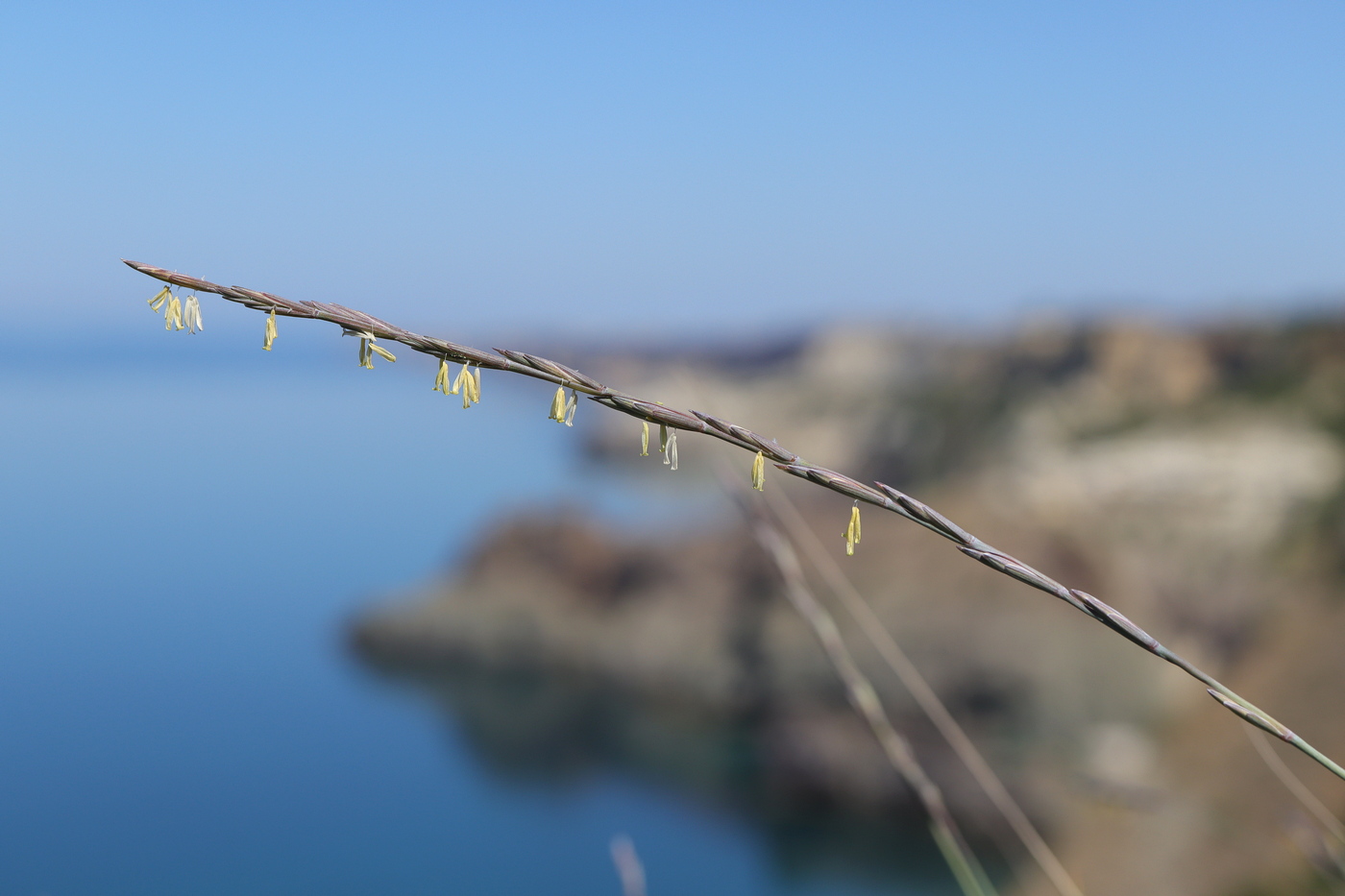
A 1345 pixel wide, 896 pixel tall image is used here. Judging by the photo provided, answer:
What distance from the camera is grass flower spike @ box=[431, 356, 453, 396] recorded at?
17.5 inches

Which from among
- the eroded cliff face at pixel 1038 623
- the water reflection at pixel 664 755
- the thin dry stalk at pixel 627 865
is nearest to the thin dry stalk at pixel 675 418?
the thin dry stalk at pixel 627 865

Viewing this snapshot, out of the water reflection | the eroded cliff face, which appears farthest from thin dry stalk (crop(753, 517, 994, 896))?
the water reflection

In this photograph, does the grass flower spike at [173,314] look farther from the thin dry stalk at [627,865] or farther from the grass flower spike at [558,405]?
the thin dry stalk at [627,865]

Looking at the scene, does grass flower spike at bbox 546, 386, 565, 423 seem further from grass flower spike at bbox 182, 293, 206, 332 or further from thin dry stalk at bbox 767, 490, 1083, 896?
thin dry stalk at bbox 767, 490, 1083, 896

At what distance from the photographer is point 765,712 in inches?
368

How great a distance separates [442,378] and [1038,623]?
8.64m

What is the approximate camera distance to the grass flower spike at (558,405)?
1.48 feet

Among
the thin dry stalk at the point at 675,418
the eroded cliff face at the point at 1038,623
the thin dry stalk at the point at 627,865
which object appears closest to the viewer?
the thin dry stalk at the point at 675,418

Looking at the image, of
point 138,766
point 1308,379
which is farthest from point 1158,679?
point 138,766

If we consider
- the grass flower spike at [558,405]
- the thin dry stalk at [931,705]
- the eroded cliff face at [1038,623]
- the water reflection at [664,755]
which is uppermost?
the grass flower spike at [558,405]

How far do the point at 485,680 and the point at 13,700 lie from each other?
20.6 feet

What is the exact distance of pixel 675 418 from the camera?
0.41m

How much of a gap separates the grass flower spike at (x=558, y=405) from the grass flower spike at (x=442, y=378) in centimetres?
5

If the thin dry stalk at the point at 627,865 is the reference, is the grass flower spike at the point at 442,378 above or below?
above
